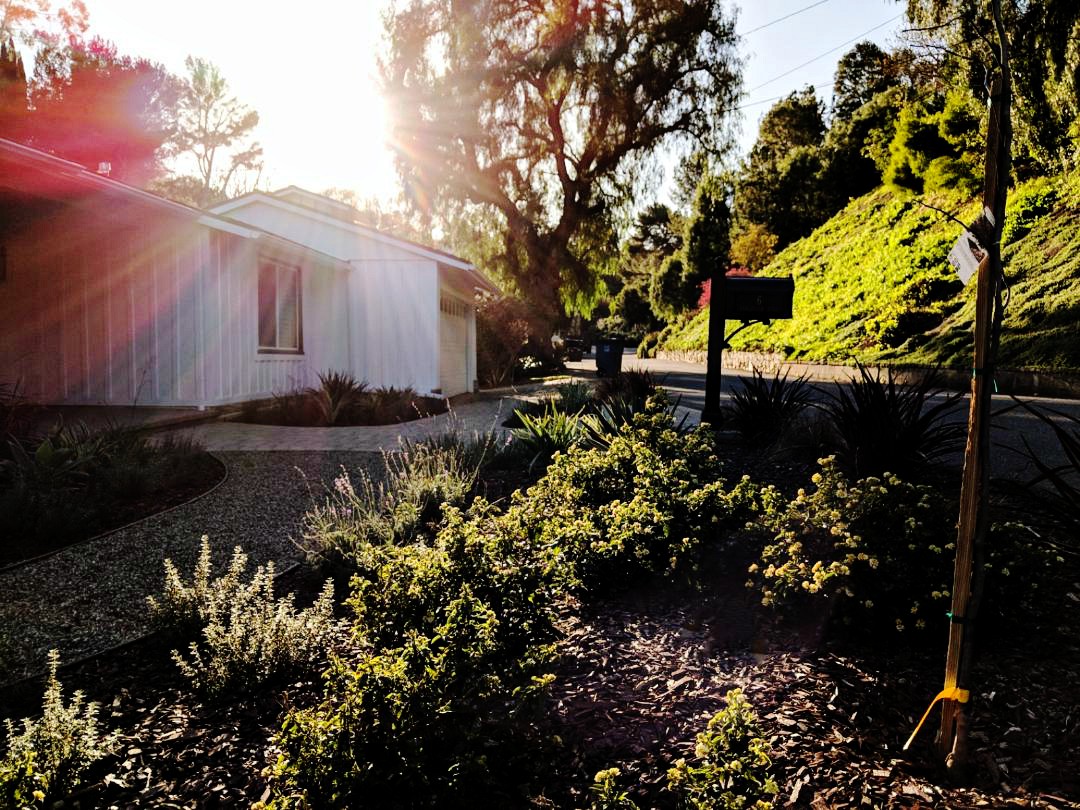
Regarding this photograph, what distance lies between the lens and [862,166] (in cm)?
2755

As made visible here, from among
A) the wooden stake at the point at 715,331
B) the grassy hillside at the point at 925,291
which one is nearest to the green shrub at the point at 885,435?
the wooden stake at the point at 715,331

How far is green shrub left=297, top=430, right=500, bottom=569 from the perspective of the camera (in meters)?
4.17

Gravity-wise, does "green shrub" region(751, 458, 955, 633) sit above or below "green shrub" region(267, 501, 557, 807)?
above

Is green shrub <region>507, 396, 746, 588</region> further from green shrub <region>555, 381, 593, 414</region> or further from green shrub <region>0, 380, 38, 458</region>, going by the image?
green shrub <region>0, 380, 38, 458</region>

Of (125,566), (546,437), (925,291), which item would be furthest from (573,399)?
(925,291)

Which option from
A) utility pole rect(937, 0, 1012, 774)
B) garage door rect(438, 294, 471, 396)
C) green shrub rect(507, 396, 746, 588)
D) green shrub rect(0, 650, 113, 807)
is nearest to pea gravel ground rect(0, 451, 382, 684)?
green shrub rect(0, 650, 113, 807)

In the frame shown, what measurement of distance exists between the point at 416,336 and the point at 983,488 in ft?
41.0

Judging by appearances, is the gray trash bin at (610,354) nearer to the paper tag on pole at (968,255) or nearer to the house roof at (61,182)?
the house roof at (61,182)

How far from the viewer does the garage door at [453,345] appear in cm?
1450

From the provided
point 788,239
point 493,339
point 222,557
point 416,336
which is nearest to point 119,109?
point 493,339

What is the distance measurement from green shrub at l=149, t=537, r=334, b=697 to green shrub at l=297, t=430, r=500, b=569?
1.65 feet

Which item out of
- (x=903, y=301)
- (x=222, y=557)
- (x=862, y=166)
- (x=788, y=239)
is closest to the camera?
(x=222, y=557)

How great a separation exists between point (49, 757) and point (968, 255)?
115 inches

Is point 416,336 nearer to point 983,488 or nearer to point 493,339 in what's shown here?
point 493,339
